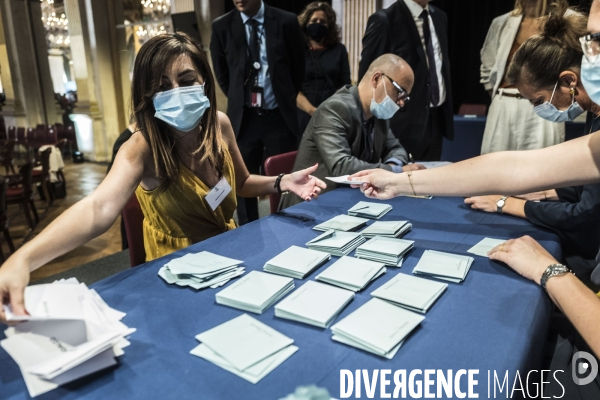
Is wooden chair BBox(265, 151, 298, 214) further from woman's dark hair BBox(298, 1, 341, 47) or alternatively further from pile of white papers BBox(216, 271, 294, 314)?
woman's dark hair BBox(298, 1, 341, 47)

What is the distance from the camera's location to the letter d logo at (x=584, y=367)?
1064 millimetres

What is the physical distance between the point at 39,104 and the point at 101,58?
2463 mm

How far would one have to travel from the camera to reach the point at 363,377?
2.57 feet

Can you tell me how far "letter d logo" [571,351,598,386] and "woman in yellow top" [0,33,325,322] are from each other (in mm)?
979

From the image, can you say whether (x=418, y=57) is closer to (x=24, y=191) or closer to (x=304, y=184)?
(x=304, y=184)

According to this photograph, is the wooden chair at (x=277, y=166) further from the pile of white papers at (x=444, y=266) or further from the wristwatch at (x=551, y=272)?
the wristwatch at (x=551, y=272)

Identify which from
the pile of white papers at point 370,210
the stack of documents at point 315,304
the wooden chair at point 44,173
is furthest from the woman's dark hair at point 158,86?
the wooden chair at point 44,173

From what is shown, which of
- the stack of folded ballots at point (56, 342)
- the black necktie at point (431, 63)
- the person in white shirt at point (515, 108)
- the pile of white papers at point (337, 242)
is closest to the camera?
the stack of folded ballots at point (56, 342)

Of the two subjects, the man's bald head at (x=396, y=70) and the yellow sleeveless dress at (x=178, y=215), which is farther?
the man's bald head at (x=396, y=70)

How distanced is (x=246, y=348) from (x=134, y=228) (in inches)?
41.5

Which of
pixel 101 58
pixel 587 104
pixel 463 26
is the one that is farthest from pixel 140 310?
pixel 101 58

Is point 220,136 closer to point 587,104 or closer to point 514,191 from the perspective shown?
point 514,191

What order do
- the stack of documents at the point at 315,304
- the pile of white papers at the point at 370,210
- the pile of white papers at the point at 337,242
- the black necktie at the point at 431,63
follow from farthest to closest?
the black necktie at the point at 431,63, the pile of white papers at the point at 370,210, the pile of white papers at the point at 337,242, the stack of documents at the point at 315,304

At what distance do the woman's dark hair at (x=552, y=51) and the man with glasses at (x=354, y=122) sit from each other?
691 millimetres
